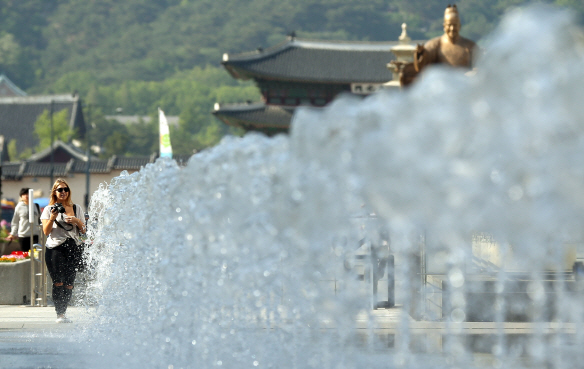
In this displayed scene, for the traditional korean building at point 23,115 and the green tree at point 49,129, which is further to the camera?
the traditional korean building at point 23,115

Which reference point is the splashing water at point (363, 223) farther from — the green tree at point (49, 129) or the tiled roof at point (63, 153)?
the green tree at point (49, 129)

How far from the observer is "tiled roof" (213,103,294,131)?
40.0 meters

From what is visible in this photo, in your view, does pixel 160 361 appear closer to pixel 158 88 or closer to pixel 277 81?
pixel 277 81

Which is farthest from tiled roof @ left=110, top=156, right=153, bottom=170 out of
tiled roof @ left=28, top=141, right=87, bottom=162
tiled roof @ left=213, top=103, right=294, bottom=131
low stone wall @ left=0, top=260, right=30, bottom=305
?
low stone wall @ left=0, top=260, right=30, bottom=305

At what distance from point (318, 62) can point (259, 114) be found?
384 centimetres

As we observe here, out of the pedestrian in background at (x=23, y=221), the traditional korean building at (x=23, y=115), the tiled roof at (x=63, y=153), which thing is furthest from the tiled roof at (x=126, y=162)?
the pedestrian in background at (x=23, y=221)

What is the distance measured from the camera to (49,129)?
7775 centimetres

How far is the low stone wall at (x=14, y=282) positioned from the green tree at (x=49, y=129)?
64.5 m

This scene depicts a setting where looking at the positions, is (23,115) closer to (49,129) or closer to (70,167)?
(49,129)

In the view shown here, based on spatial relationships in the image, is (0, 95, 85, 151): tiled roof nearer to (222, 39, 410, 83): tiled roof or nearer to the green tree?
the green tree

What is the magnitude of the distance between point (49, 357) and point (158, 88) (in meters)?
133

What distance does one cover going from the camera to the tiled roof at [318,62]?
39.7 meters

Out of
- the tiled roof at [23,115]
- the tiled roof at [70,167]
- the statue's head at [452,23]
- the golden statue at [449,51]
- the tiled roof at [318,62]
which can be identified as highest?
the tiled roof at [23,115]

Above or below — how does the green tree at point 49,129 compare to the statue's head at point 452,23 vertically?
above
